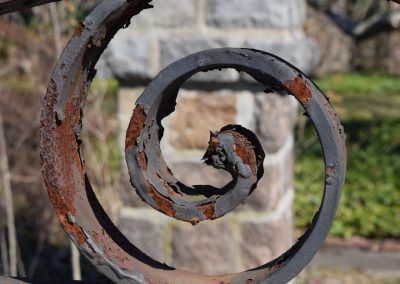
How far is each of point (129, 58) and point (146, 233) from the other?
628mm

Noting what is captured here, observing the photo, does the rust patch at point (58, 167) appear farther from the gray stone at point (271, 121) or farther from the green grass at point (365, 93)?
the green grass at point (365, 93)

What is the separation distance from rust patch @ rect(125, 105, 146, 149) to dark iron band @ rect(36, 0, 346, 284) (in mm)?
52

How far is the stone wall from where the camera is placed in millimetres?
2354

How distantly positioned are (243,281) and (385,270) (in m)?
3.78

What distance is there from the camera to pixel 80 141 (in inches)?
32.1

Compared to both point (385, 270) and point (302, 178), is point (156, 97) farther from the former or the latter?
point (302, 178)

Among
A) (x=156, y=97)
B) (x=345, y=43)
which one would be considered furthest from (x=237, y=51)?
(x=345, y=43)

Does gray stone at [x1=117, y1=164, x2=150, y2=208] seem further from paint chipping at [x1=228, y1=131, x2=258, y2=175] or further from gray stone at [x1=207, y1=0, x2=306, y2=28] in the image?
paint chipping at [x1=228, y1=131, x2=258, y2=175]

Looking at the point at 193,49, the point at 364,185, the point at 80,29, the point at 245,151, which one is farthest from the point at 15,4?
the point at 364,185

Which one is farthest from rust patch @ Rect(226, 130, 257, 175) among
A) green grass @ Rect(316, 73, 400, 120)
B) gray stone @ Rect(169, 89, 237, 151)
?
green grass @ Rect(316, 73, 400, 120)

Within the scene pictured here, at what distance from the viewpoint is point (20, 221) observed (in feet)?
16.1

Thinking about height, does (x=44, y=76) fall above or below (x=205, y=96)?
above

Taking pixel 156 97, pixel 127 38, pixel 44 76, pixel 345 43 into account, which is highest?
pixel 345 43

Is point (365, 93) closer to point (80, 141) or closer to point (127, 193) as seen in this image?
point (127, 193)
